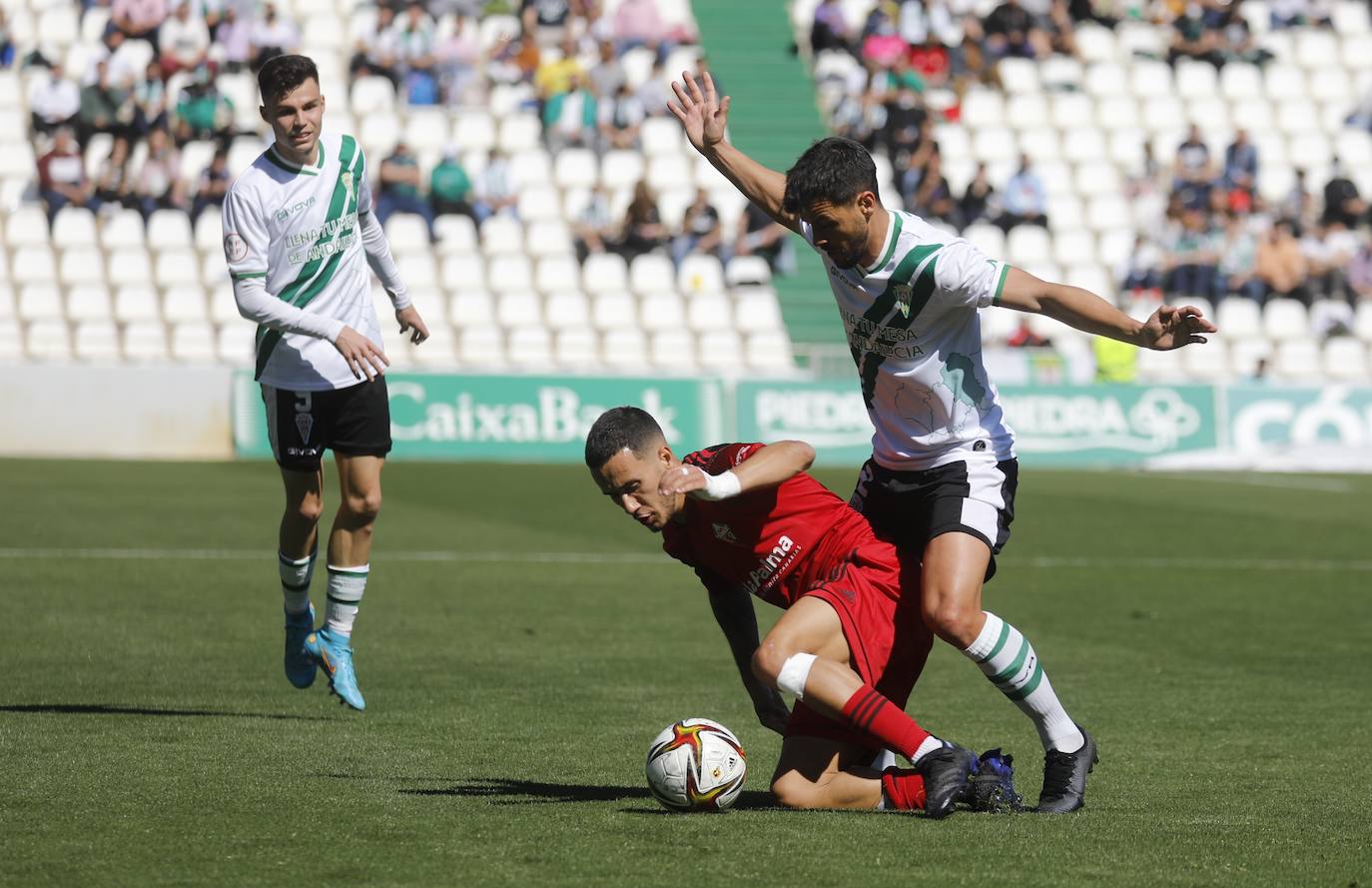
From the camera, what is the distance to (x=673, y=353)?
2286cm

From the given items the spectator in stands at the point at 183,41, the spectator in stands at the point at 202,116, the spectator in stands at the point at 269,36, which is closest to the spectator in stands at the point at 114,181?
the spectator in stands at the point at 202,116

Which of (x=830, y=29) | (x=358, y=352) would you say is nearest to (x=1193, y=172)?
(x=830, y=29)

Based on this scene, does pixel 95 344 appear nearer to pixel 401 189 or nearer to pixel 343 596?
pixel 401 189

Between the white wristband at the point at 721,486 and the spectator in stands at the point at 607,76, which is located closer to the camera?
the white wristband at the point at 721,486

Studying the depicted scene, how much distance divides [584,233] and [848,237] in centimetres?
1869

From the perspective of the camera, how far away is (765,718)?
20.2ft

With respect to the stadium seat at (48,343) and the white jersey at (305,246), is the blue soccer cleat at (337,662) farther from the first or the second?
the stadium seat at (48,343)

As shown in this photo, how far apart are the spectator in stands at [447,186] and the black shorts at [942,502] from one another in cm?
1823

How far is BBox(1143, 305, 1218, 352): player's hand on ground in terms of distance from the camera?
17.9ft

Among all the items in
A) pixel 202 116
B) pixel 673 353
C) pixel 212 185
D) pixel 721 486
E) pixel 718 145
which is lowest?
pixel 673 353

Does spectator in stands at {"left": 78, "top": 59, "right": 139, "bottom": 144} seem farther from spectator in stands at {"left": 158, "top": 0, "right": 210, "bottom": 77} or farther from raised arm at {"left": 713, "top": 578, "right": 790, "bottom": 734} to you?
raised arm at {"left": 713, "top": 578, "right": 790, "bottom": 734}

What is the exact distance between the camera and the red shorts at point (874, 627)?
582 centimetres

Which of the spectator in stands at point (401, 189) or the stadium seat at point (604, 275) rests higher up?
the spectator in stands at point (401, 189)

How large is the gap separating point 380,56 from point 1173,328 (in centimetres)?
2120
